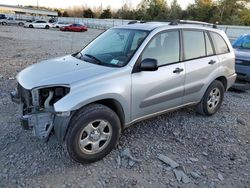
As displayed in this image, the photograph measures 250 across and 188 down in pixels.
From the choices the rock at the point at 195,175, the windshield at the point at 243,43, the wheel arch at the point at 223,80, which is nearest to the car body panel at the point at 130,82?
the wheel arch at the point at 223,80

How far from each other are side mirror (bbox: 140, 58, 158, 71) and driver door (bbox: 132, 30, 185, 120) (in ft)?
0.36

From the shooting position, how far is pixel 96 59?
4.05 meters

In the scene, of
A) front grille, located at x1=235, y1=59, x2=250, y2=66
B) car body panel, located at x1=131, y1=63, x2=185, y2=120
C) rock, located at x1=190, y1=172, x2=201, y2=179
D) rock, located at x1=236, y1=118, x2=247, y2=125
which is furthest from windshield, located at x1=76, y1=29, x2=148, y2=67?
front grille, located at x1=235, y1=59, x2=250, y2=66

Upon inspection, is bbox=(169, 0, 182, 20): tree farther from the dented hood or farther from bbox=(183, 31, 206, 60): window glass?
the dented hood

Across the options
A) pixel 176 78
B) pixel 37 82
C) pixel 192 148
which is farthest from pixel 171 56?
pixel 37 82

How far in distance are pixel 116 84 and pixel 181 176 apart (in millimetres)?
1439

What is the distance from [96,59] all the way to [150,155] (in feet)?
5.36

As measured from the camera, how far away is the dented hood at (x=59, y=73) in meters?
3.36

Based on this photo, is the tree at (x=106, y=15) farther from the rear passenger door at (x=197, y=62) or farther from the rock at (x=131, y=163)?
the rock at (x=131, y=163)

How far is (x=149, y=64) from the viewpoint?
368 cm

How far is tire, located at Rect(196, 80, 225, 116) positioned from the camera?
5026 mm

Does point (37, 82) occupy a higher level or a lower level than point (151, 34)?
lower

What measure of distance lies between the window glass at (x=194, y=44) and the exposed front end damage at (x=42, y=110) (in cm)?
225

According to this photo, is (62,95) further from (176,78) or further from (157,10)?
(157,10)
